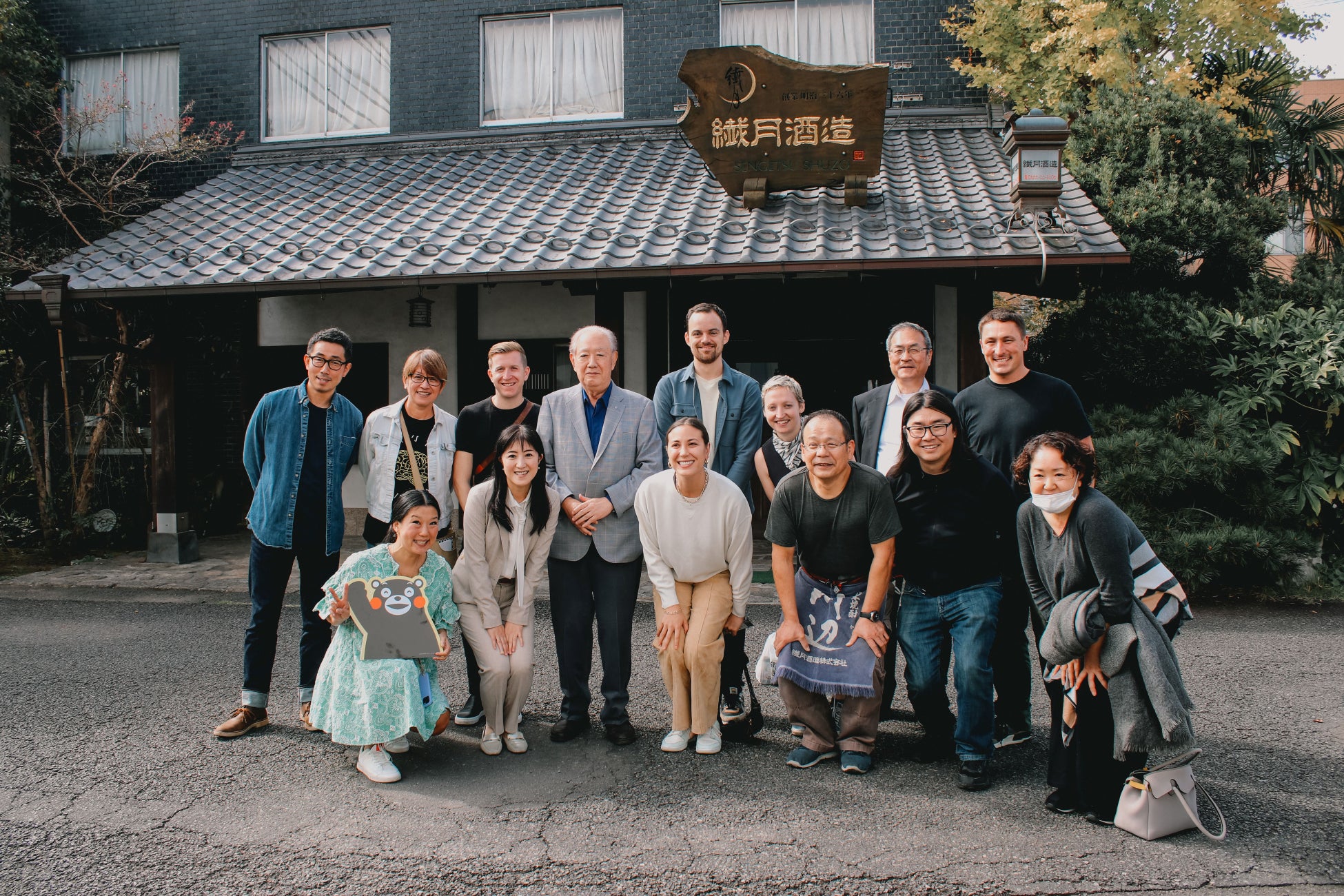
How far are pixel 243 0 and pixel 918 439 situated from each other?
1199cm

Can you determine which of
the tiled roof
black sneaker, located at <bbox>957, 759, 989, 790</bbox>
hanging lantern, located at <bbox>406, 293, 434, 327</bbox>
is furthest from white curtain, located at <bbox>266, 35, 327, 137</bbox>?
black sneaker, located at <bbox>957, 759, 989, 790</bbox>

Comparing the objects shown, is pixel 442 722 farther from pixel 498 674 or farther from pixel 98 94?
pixel 98 94

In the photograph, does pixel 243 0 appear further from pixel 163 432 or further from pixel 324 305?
pixel 163 432

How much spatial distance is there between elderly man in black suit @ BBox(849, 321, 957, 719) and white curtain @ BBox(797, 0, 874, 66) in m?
7.53

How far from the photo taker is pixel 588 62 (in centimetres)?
1107

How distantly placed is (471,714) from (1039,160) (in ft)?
20.4

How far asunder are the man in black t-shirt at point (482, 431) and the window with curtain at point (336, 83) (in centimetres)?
854

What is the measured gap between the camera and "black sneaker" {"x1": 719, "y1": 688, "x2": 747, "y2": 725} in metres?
4.14

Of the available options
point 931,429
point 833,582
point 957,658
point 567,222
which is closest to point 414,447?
point 833,582

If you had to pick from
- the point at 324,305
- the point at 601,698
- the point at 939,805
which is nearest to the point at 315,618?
the point at 601,698

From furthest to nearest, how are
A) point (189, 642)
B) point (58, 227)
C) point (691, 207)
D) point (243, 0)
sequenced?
point (243, 0) < point (58, 227) < point (691, 207) < point (189, 642)

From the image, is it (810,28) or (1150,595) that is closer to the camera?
(1150,595)

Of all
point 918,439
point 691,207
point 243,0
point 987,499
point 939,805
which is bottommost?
point 939,805

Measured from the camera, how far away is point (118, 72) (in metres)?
11.8
